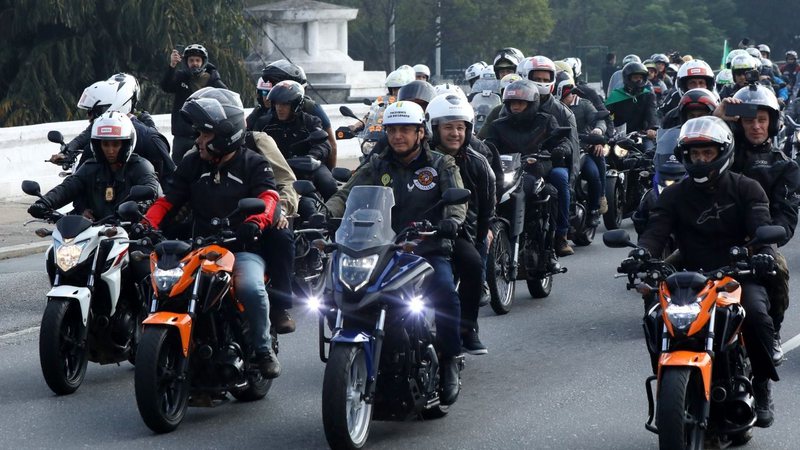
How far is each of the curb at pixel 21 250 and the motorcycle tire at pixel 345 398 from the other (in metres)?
9.09

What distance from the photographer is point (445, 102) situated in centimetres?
994

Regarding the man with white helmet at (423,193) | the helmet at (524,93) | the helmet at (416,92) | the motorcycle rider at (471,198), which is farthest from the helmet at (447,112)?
the helmet at (524,93)

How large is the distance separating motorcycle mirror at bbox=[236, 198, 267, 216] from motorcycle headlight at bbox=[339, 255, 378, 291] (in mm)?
747

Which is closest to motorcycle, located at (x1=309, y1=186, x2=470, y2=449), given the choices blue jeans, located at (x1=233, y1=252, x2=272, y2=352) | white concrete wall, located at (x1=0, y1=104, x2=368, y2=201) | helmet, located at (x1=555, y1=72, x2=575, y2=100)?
blue jeans, located at (x1=233, y1=252, x2=272, y2=352)

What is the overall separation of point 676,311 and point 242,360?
2.49 meters

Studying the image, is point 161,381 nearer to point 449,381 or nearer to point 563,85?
point 449,381

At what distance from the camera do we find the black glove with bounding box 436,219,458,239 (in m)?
→ 8.50

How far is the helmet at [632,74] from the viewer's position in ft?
60.5

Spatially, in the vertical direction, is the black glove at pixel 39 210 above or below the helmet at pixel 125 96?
below

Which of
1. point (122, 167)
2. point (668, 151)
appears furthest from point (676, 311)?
point (668, 151)

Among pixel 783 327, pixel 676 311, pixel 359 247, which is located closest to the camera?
pixel 676 311

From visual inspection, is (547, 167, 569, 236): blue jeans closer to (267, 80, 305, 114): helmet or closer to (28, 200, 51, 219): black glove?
(267, 80, 305, 114): helmet

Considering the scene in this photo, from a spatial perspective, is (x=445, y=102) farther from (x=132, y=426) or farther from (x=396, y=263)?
(x=132, y=426)

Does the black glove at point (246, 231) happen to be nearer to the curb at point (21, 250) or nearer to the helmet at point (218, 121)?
the helmet at point (218, 121)
